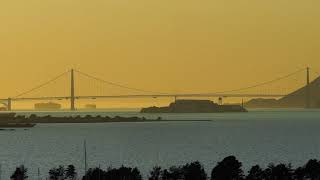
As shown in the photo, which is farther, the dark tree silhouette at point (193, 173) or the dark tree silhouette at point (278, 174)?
the dark tree silhouette at point (193, 173)

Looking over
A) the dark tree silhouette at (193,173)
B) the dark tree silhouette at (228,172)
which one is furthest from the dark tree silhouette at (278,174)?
the dark tree silhouette at (193,173)

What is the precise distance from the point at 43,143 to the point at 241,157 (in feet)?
128

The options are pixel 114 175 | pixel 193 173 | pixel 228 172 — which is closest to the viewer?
pixel 228 172

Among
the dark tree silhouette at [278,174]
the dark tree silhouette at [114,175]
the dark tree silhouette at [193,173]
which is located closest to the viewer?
the dark tree silhouette at [278,174]

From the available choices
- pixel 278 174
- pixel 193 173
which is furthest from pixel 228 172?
pixel 278 174

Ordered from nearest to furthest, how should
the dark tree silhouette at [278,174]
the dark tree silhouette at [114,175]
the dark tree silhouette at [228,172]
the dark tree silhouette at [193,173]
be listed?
the dark tree silhouette at [228,172] → the dark tree silhouette at [278,174] → the dark tree silhouette at [114,175] → the dark tree silhouette at [193,173]

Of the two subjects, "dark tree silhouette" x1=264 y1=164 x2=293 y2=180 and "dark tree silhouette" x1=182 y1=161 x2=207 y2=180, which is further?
"dark tree silhouette" x1=182 y1=161 x2=207 y2=180

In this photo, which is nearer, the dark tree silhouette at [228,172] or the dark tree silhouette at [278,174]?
the dark tree silhouette at [228,172]

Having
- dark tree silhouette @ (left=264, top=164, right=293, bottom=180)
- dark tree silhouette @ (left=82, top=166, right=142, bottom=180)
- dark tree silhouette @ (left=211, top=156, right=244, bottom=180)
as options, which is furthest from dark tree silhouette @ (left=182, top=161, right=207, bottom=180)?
dark tree silhouette @ (left=264, top=164, right=293, bottom=180)

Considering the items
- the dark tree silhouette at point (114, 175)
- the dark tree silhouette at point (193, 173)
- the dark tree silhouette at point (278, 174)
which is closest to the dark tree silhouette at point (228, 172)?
the dark tree silhouette at point (193, 173)

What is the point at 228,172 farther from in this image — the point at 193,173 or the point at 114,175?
the point at 114,175

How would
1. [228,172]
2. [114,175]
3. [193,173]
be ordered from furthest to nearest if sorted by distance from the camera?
[193,173]
[114,175]
[228,172]

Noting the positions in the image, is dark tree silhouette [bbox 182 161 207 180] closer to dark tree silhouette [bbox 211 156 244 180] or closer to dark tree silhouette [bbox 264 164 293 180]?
dark tree silhouette [bbox 211 156 244 180]

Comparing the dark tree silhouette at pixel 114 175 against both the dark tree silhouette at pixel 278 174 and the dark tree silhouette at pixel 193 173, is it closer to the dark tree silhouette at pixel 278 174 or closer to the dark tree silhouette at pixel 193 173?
the dark tree silhouette at pixel 193 173
